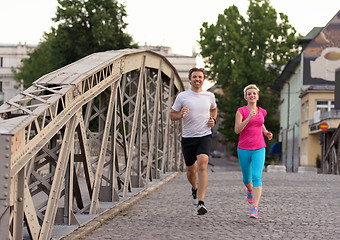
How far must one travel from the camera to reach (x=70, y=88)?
22.9 ft

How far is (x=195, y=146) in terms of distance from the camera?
31.9ft

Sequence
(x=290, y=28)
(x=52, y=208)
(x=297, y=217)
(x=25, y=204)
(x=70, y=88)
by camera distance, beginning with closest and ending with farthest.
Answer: (x=25, y=204) → (x=52, y=208) → (x=70, y=88) → (x=297, y=217) → (x=290, y=28)

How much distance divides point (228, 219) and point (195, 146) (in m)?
1.09

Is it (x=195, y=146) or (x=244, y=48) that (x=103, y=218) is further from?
(x=244, y=48)

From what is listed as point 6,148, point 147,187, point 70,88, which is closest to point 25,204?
point 6,148

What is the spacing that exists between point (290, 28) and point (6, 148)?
178 ft

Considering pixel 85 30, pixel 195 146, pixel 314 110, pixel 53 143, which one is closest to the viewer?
pixel 53 143

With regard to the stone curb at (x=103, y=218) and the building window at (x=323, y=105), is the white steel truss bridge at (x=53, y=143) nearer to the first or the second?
the stone curb at (x=103, y=218)

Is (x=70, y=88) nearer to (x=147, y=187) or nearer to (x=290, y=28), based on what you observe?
(x=147, y=187)

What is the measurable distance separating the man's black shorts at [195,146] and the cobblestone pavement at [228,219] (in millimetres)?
776

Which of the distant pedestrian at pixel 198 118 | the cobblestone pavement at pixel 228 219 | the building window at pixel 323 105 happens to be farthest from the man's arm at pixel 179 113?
the building window at pixel 323 105

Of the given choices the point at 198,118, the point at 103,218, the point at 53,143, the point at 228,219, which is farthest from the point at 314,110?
the point at 53,143

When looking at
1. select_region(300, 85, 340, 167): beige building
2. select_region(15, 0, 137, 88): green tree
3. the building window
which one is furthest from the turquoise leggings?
the building window

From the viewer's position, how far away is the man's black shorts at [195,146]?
962cm
